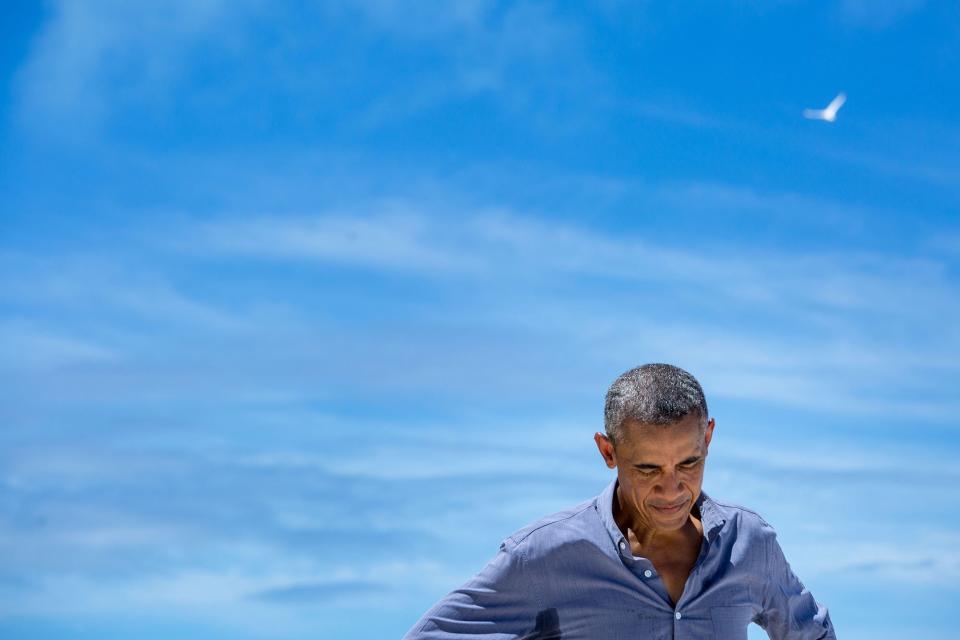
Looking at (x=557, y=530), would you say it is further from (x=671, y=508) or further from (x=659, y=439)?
(x=659, y=439)

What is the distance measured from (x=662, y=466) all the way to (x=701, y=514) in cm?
75

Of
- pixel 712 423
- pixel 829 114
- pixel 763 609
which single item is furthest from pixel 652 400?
pixel 829 114

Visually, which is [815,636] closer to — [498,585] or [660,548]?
[660,548]

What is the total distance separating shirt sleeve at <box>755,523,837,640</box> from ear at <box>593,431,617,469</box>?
1.16 meters

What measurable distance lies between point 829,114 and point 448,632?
9.42 meters

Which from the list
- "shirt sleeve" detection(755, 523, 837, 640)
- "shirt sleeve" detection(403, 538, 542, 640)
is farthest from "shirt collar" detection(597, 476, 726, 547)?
"shirt sleeve" detection(403, 538, 542, 640)

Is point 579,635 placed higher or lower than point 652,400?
lower

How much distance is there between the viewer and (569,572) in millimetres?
7012

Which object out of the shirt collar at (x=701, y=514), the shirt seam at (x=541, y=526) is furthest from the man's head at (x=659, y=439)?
the shirt seam at (x=541, y=526)

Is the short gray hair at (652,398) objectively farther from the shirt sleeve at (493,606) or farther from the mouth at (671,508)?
the shirt sleeve at (493,606)

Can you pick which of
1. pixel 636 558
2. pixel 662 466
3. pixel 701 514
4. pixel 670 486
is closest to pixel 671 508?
pixel 670 486

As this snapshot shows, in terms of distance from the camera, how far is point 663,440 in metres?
6.62

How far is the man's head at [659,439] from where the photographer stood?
21.7 ft

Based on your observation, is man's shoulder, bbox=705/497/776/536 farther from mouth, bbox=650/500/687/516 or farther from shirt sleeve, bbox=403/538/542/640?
shirt sleeve, bbox=403/538/542/640
